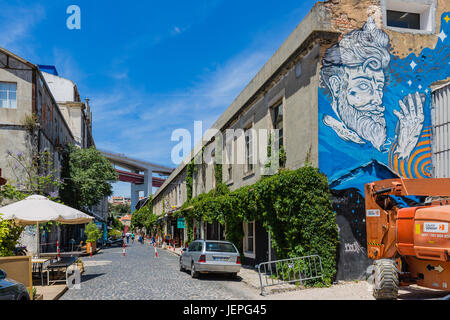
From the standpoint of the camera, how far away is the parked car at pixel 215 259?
14414mm

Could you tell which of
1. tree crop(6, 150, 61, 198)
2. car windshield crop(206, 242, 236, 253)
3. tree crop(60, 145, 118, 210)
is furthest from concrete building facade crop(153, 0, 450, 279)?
tree crop(60, 145, 118, 210)

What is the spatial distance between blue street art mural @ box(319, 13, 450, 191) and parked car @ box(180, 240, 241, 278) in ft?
15.5

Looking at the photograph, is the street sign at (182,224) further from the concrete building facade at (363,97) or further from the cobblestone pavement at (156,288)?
the concrete building facade at (363,97)

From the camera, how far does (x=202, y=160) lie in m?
28.7

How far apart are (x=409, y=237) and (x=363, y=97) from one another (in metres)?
6.07

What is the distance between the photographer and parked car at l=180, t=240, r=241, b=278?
47.3 feet

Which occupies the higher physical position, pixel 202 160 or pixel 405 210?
pixel 202 160

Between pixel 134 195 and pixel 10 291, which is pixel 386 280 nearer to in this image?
pixel 10 291

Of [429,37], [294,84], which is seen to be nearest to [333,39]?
[294,84]

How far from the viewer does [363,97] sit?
42.8ft

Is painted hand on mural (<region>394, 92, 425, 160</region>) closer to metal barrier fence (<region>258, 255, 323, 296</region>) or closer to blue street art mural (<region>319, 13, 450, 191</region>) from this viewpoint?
blue street art mural (<region>319, 13, 450, 191</region>)

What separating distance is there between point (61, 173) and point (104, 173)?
15.1 ft

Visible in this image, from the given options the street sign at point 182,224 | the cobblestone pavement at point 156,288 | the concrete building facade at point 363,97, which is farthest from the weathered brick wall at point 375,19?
the street sign at point 182,224

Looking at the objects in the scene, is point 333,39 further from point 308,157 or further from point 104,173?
point 104,173
